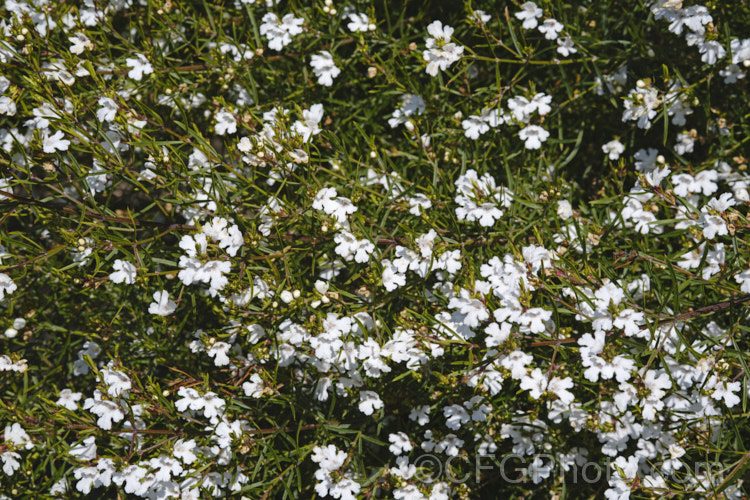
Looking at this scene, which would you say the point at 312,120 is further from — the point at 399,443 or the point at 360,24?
the point at 399,443

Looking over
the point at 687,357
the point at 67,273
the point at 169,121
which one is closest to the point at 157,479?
the point at 67,273

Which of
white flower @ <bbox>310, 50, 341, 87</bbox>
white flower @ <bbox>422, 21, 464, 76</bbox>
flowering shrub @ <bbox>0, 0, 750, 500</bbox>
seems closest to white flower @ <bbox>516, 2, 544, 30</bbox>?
flowering shrub @ <bbox>0, 0, 750, 500</bbox>

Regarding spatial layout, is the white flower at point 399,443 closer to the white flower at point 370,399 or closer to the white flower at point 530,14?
the white flower at point 370,399

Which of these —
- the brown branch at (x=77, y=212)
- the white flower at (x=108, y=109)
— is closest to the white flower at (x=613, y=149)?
the brown branch at (x=77, y=212)

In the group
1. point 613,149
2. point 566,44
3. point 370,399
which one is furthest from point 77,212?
point 613,149

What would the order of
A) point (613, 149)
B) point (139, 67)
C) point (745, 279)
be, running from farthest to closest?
point (613, 149) → point (139, 67) → point (745, 279)

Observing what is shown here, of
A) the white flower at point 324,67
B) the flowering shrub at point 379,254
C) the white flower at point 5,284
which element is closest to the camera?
the flowering shrub at point 379,254
